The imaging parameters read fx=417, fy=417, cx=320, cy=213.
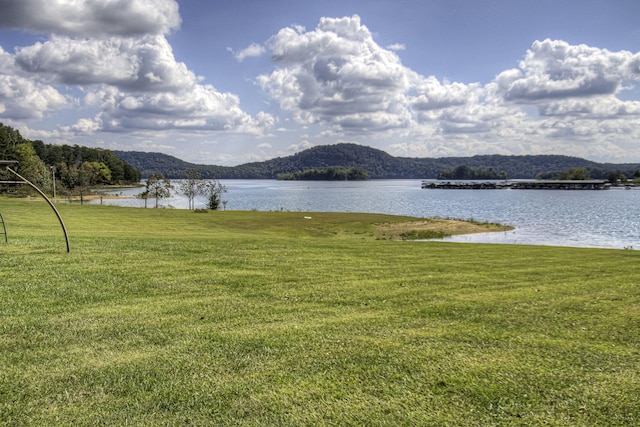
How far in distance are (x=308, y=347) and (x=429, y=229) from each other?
144 feet

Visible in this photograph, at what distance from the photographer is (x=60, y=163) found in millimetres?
136500

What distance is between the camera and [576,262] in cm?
1736

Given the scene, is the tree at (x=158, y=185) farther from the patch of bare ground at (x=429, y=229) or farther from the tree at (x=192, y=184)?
the patch of bare ground at (x=429, y=229)

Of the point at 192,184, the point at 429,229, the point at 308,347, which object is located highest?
the point at 192,184

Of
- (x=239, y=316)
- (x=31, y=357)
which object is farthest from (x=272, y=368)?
(x=31, y=357)

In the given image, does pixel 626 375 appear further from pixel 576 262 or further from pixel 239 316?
pixel 576 262

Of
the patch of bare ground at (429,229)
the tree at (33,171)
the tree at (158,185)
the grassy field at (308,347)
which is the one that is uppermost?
the tree at (33,171)

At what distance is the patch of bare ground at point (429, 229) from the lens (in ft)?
146

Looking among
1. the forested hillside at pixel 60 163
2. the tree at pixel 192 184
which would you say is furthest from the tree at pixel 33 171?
the tree at pixel 192 184

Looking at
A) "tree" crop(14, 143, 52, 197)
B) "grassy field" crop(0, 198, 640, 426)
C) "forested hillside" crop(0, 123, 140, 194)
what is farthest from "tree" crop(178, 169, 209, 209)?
"grassy field" crop(0, 198, 640, 426)

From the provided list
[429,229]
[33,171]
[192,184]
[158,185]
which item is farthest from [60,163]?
[429,229]

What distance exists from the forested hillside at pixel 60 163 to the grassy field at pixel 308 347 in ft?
198

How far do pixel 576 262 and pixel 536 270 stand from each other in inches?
167

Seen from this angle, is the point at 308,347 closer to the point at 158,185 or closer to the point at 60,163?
the point at 158,185
